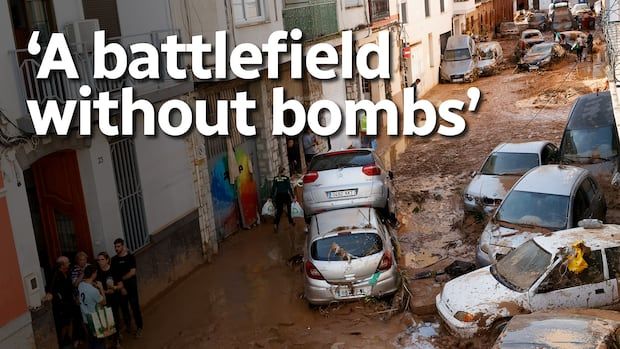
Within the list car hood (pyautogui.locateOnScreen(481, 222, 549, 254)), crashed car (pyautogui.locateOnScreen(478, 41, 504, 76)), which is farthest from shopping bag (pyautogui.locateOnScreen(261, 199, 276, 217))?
crashed car (pyautogui.locateOnScreen(478, 41, 504, 76))

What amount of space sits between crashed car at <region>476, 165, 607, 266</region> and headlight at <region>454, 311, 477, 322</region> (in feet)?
6.46

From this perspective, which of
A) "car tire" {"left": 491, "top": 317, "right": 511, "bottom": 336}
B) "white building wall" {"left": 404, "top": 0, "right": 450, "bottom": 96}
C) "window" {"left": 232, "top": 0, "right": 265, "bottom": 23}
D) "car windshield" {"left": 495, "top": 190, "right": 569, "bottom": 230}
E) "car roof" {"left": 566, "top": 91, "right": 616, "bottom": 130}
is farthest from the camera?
"white building wall" {"left": 404, "top": 0, "right": 450, "bottom": 96}

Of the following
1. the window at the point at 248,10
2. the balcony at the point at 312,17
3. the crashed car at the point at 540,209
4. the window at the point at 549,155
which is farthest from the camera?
the balcony at the point at 312,17

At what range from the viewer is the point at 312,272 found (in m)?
11.6

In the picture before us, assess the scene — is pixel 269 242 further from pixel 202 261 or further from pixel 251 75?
pixel 251 75

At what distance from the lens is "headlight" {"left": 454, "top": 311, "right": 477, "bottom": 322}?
31.9 feet

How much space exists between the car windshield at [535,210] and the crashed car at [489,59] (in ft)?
87.8

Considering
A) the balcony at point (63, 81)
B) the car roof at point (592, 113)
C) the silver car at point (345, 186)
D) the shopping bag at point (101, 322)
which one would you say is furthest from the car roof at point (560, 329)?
the car roof at point (592, 113)

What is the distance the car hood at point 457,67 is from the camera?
3741 centimetres

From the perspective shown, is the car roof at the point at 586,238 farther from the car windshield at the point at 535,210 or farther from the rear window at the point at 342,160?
the rear window at the point at 342,160

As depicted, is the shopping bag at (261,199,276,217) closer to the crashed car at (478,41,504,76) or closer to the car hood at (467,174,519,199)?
the car hood at (467,174,519,199)

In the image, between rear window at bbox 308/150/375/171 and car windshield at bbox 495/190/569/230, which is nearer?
car windshield at bbox 495/190/569/230

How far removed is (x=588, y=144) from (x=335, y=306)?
8195 mm

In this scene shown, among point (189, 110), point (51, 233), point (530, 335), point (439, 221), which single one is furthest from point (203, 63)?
point (530, 335)
